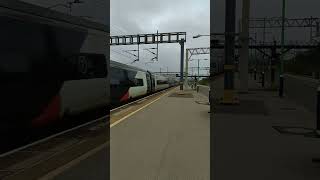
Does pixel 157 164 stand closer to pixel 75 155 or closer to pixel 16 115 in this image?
pixel 75 155

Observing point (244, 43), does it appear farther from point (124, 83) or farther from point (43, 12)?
point (43, 12)

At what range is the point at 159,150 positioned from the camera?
423 inches

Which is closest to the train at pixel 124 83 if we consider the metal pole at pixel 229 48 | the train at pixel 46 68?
the metal pole at pixel 229 48

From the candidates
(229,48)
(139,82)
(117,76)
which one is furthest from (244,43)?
(117,76)

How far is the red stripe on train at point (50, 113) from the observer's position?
12.3 m

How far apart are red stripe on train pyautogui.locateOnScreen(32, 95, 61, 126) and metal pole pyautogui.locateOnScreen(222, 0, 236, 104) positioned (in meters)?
15.0

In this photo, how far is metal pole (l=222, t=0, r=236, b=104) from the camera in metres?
27.0

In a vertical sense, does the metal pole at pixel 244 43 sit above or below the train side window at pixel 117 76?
above

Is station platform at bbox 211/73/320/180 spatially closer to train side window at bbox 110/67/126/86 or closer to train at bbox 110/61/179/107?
train side window at bbox 110/67/126/86

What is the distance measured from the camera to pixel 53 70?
13203 mm

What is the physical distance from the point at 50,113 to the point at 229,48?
15.8 meters

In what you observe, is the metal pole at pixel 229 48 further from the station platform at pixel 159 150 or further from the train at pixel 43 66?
the train at pixel 43 66

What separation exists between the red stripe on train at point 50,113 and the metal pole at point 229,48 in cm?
1502

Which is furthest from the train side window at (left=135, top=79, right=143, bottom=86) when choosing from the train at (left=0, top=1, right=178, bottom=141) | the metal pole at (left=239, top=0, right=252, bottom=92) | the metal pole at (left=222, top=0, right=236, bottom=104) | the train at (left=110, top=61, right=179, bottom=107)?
the train at (left=0, top=1, right=178, bottom=141)
